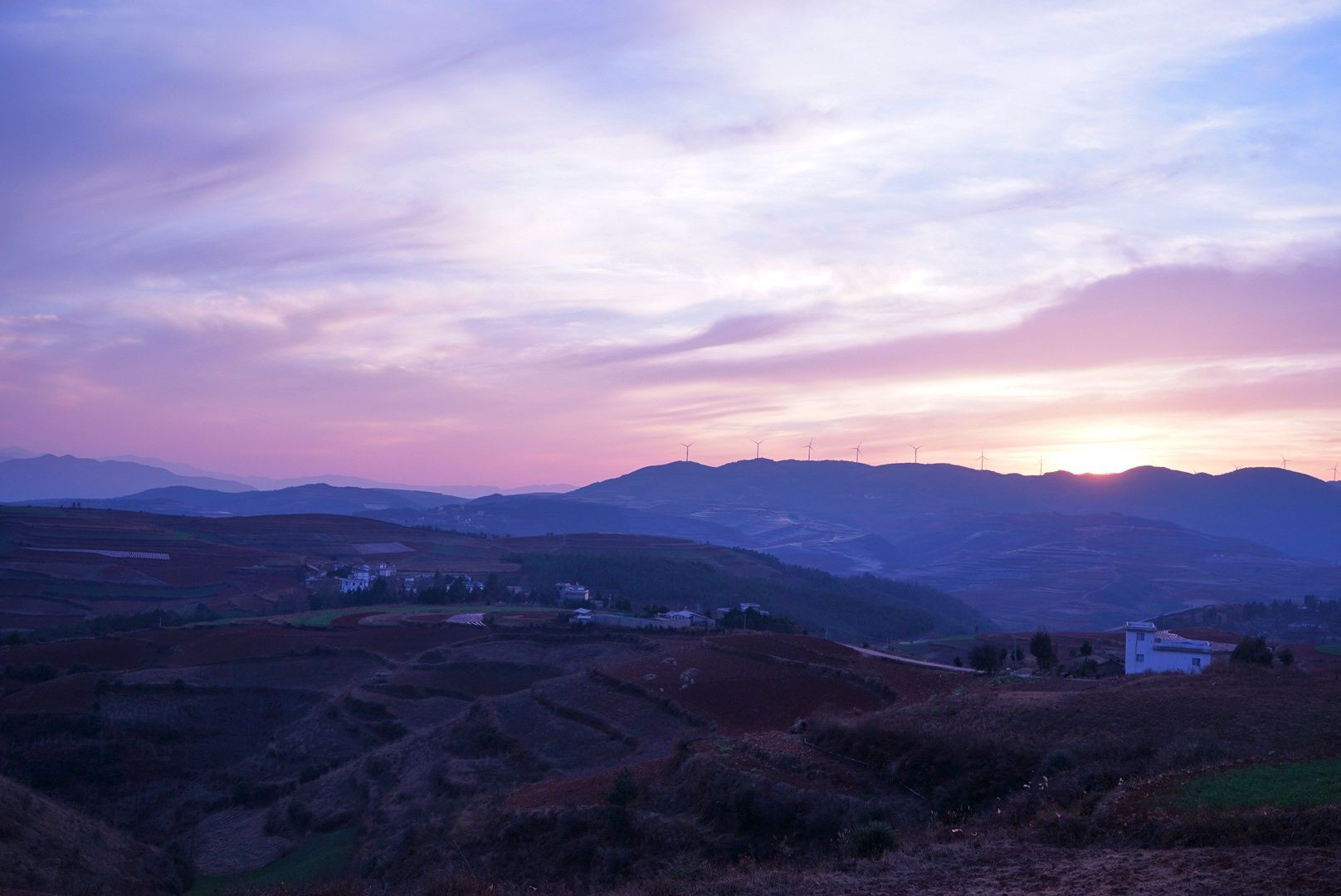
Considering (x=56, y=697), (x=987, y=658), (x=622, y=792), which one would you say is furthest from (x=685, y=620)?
(x=622, y=792)

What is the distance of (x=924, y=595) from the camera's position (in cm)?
13925

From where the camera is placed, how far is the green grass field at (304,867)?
30516mm

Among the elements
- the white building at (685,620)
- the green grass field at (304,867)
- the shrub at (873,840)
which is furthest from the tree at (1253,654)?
the white building at (685,620)

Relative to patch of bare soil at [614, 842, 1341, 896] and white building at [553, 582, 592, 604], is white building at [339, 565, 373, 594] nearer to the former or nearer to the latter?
white building at [553, 582, 592, 604]

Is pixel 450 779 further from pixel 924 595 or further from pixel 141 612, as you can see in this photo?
pixel 924 595

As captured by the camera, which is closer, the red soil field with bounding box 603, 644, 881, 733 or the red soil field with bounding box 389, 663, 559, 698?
the red soil field with bounding box 603, 644, 881, 733

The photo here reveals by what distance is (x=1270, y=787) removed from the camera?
620 inches

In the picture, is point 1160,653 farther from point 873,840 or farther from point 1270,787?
point 873,840

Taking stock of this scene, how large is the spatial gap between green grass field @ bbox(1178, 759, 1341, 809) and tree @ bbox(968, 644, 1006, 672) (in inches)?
1413

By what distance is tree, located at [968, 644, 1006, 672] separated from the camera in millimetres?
52719

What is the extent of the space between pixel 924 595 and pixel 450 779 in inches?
4431

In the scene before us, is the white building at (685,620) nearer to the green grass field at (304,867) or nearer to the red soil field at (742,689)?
the red soil field at (742,689)

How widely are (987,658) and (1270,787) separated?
38.3 m

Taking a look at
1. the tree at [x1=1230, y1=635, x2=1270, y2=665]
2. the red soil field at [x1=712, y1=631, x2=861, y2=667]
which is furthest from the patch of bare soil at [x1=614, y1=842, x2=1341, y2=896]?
the red soil field at [x1=712, y1=631, x2=861, y2=667]
